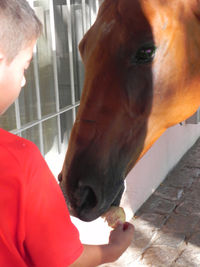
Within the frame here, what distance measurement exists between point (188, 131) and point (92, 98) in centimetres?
468

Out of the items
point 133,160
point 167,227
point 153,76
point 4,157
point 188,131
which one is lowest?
point 167,227

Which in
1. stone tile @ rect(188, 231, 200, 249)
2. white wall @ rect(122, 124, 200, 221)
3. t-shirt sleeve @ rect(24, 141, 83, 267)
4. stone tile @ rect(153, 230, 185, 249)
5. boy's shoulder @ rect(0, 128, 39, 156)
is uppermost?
boy's shoulder @ rect(0, 128, 39, 156)

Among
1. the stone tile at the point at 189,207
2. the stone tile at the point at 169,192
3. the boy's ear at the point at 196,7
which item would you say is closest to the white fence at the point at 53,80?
the boy's ear at the point at 196,7

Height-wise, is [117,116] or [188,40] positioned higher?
[188,40]

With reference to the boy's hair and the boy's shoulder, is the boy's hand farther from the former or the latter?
the boy's hair

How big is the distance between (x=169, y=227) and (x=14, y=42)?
3045mm

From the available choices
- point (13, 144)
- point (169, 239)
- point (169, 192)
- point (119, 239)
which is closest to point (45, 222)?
point (13, 144)

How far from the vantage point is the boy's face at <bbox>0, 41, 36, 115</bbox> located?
816 mm

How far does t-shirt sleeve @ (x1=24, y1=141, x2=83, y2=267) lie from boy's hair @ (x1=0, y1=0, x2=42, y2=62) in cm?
22

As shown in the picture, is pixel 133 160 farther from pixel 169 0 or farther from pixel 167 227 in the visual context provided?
pixel 167 227

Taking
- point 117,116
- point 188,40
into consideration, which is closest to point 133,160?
point 117,116

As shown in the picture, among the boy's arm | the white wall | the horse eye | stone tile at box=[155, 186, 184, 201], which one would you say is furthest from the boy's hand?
stone tile at box=[155, 186, 184, 201]

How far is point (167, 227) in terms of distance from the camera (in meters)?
3.53

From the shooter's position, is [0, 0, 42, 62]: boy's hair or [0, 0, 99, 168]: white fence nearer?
[0, 0, 42, 62]: boy's hair
